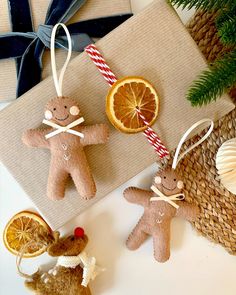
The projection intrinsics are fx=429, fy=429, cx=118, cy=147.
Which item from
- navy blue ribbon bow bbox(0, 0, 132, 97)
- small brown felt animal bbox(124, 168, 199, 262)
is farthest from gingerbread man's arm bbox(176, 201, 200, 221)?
navy blue ribbon bow bbox(0, 0, 132, 97)

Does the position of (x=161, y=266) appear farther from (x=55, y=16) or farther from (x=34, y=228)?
(x=55, y=16)

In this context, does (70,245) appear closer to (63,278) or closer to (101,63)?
(63,278)

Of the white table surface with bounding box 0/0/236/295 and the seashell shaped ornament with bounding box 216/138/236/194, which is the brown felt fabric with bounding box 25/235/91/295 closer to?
the white table surface with bounding box 0/0/236/295

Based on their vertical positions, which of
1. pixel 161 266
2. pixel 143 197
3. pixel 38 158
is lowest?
pixel 161 266

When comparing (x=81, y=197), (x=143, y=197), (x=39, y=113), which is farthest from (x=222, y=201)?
(x=39, y=113)

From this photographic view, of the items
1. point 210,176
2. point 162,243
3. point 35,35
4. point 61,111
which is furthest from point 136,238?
point 35,35
